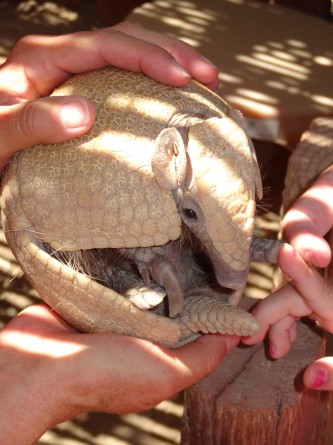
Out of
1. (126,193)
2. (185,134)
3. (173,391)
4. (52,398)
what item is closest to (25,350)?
(52,398)

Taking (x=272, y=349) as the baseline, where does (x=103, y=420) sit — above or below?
below

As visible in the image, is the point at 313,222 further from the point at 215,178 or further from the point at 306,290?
the point at 215,178

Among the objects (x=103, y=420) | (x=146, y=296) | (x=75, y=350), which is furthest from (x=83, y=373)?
(x=103, y=420)

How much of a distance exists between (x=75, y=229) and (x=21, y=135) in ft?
0.65

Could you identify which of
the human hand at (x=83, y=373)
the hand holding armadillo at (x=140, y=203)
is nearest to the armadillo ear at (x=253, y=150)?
the hand holding armadillo at (x=140, y=203)

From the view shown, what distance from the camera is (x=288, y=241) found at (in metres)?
1.70

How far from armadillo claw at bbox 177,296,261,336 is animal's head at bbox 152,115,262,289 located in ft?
0.41

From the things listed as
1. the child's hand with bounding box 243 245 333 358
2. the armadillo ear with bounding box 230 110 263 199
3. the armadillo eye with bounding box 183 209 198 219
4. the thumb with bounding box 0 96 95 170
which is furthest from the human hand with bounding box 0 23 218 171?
the child's hand with bounding box 243 245 333 358

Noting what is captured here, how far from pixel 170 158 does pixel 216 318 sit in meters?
0.35

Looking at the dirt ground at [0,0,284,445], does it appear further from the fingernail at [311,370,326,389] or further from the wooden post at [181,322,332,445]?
the fingernail at [311,370,326,389]

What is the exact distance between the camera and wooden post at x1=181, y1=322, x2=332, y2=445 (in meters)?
1.76

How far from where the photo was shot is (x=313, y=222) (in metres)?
1.71

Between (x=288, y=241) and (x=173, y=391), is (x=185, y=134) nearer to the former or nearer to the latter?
(x=288, y=241)

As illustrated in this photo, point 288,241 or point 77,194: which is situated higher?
point 77,194
